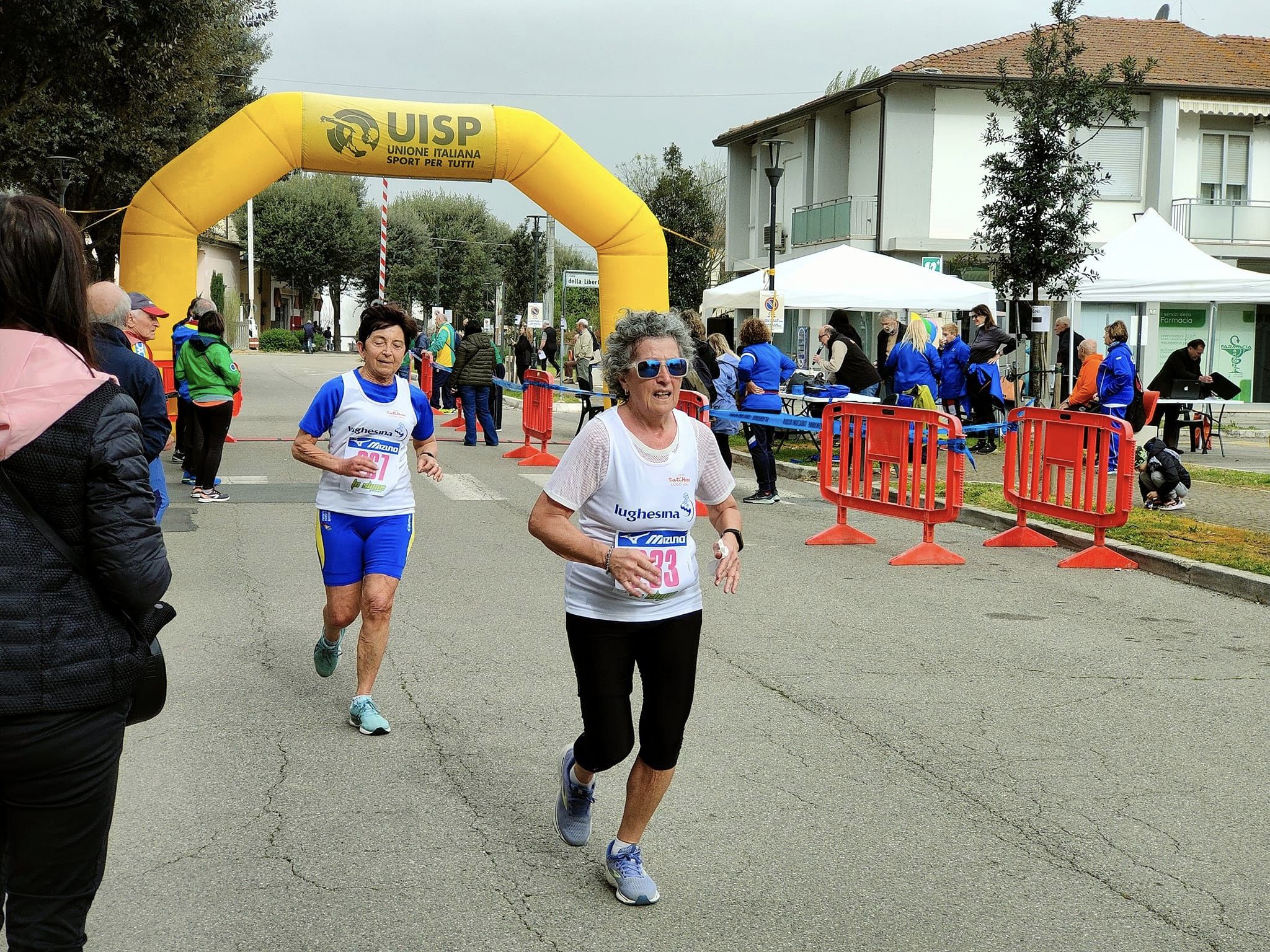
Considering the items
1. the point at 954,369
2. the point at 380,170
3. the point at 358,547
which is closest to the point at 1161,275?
the point at 954,369

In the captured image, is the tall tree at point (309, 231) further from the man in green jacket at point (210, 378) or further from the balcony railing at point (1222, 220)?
the man in green jacket at point (210, 378)

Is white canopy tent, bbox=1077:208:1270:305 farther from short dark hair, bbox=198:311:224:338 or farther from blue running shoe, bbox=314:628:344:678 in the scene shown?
blue running shoe, bbox=314:628:344:678

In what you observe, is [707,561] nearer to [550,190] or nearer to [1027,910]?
[1027,910]

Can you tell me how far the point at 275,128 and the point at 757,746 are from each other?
584 inches

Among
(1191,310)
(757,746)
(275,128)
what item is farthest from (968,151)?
(757,746)

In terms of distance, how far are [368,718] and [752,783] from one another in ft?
5.46

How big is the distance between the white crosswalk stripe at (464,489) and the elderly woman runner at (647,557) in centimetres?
973

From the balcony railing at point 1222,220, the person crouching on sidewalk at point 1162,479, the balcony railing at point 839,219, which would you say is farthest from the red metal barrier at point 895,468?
the balcony railing at point 1222,220

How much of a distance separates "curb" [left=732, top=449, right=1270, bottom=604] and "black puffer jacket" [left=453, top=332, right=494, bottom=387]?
27.4 ft

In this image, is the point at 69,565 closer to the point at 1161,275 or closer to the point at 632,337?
the point at 632,337

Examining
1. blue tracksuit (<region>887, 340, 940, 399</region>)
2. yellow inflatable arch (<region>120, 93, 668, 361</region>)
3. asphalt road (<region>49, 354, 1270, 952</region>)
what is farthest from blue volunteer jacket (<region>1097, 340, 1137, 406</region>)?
asphalt road (<region>49, 354, 1270, 952</region>)

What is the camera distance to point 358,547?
19.1ft

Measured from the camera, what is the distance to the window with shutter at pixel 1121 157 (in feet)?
114

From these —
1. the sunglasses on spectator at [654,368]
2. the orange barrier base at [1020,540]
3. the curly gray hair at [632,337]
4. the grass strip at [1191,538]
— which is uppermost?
the curly gray hair at [632,337]
